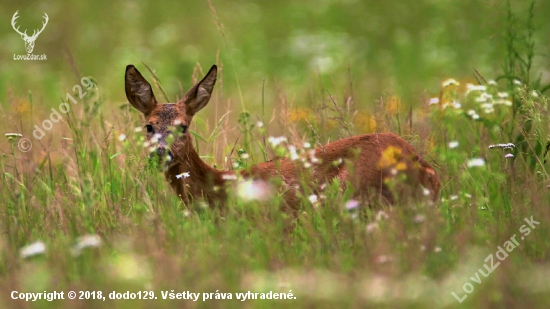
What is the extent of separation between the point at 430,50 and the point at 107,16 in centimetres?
737

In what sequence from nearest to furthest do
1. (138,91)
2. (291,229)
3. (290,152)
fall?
(290,152) → (291,229) → (138,91)

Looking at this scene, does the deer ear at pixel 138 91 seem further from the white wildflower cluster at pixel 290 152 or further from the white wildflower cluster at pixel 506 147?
the white wildflower cluster at pixel 506 147

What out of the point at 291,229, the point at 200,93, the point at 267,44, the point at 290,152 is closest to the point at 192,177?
the point at 200,93

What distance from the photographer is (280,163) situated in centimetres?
512

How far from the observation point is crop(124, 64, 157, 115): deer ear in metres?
5.43

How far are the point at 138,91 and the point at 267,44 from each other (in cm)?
865

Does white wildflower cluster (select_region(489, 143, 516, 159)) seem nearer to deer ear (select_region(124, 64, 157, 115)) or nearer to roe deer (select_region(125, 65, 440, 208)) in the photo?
roe deer (select_region(125, 65, 440, 208))

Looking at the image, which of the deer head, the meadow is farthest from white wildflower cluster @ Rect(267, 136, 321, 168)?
the deer head

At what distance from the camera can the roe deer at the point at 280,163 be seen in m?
4.93

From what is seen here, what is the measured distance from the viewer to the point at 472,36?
39.6 feet

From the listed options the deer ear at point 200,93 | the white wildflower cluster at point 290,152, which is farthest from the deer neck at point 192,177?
the white wildflower cluster at point 290,152

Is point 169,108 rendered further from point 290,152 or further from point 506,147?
point 506,147

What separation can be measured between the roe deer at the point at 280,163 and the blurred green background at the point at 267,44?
157 inches

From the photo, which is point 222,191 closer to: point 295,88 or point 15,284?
point 15,284
